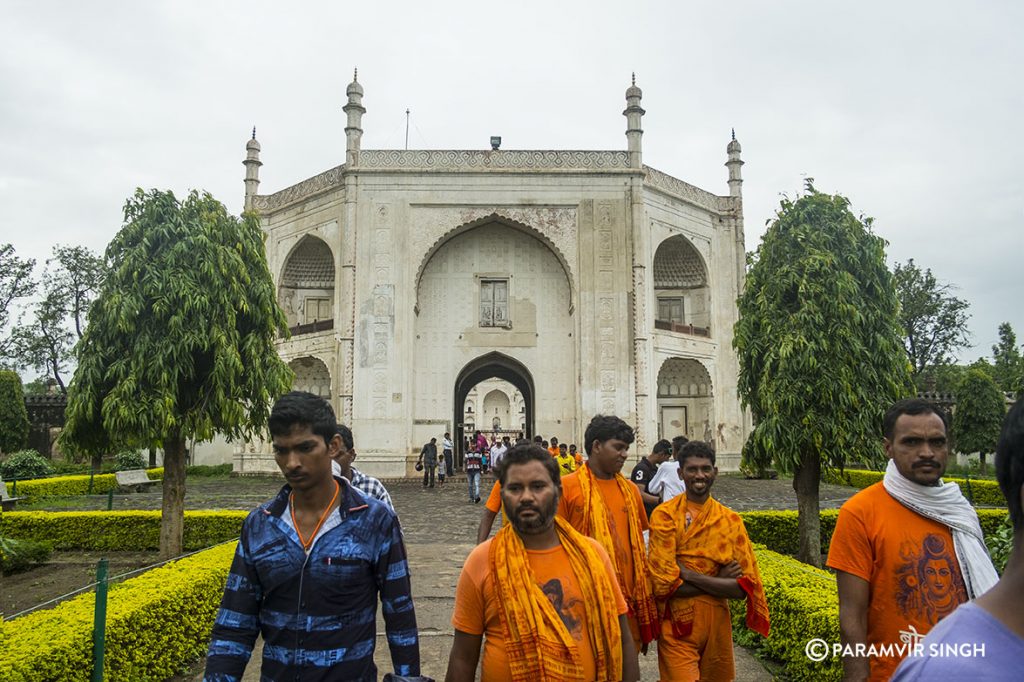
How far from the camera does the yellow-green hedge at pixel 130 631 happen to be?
377 centimetres

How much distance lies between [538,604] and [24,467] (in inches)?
839

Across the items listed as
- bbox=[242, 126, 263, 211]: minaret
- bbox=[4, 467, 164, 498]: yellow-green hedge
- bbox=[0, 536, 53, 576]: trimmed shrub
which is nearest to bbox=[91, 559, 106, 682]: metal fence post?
bbox=[0, 536, 53, 576]: trimmed shrub

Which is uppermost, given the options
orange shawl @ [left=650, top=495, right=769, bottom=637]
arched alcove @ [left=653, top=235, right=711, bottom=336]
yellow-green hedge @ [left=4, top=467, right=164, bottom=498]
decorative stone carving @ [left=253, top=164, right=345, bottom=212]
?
decorative stone carving @ [left=253, top=164, right=345, bottom=212]

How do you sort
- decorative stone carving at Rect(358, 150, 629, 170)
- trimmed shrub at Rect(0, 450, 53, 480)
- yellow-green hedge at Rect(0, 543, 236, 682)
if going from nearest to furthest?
1. yellow-green hedge at Rect(0, 543, 236, 682)
2. trimmed shrub at Rect(0, 450, 53, 480)
3. decorative stone carving at Rect(358, 150, 629, 170)

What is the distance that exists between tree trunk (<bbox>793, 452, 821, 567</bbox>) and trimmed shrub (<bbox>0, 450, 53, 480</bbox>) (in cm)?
1964

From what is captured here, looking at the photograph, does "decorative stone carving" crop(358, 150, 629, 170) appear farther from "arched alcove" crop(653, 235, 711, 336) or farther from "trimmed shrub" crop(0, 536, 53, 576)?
"trimmed shrub" crop(0, 536, 53, 576)

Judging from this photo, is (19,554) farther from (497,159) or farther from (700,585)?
(497,159)

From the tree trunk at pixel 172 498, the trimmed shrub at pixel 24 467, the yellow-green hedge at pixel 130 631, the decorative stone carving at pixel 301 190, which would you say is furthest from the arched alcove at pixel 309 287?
the yellow-green hedge at pixel 130 631

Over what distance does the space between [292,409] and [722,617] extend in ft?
7.79

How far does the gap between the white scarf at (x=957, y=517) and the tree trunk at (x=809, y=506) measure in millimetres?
5545

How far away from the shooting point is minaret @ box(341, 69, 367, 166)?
20.7 meters

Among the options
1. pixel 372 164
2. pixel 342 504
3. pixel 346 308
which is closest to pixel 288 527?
pixel 342 504

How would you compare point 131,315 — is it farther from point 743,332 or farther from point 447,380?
point 447,380

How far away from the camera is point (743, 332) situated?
27.1ft
